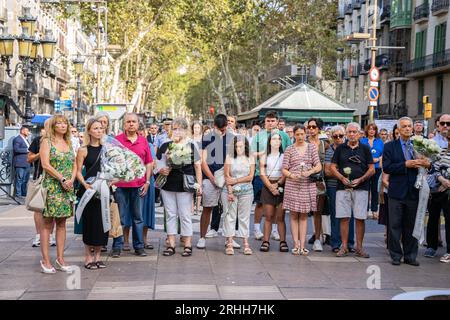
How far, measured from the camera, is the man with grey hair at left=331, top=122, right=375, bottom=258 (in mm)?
9914

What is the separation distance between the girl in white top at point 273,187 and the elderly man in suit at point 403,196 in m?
1.58

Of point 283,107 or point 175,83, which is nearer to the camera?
point 283,107

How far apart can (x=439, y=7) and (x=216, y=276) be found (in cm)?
3660

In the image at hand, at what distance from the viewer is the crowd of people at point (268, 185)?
938 centimetres

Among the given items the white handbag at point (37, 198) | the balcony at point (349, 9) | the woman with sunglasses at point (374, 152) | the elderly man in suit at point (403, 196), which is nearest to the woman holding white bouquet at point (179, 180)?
the white handbag at point (37, 198)

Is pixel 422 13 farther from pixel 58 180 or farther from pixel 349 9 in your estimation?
pixel 58 180

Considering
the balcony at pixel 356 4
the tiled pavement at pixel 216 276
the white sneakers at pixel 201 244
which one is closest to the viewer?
the tiled pavement at pixel 216 276

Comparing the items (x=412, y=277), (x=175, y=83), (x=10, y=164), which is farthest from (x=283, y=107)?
(x=175, y=83)

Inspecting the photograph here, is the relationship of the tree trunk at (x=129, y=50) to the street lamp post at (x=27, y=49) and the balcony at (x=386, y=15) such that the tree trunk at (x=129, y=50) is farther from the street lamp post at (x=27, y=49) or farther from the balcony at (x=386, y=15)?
→ the balcony at (x=386, y=15)

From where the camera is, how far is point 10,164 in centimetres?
1775

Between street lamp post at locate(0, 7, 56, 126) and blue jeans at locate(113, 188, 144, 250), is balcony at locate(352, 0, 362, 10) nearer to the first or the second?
street lamp post at locate(0, 7, 56, 126)

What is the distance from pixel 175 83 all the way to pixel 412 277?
245ft

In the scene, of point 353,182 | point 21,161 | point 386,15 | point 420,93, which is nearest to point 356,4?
point 386,15
